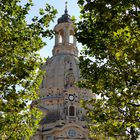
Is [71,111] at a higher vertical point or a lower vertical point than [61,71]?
lower

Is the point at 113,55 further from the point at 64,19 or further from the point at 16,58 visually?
the point at 64,19

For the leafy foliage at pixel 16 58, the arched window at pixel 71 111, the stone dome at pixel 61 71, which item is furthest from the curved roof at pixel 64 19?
the leafy foliage at pixel 16 58

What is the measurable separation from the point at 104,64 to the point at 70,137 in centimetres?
4236

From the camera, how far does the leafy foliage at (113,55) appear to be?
13984 mm

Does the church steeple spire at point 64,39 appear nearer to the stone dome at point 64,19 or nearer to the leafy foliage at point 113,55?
the stone dome at point 64,19

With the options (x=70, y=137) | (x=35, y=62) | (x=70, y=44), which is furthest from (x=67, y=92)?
(x=35, y=62)

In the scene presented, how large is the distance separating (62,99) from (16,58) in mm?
49218

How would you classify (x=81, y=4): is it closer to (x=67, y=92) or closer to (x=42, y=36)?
(x=42, y=36)

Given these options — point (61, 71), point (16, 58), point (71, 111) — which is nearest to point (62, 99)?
point (71, 111)

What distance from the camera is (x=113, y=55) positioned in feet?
49.6

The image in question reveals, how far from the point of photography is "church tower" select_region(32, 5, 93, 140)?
57500 mm

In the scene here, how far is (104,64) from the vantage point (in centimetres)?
1568

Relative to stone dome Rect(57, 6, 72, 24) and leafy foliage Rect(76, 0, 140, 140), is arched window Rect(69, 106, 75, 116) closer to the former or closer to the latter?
stone dome Rect(57, 6, 72, 24)

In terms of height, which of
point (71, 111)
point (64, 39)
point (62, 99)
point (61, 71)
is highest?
point (64, 39)
